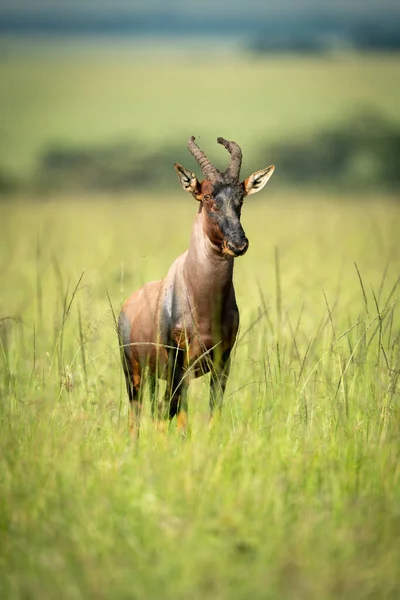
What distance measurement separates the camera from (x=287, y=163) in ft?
132

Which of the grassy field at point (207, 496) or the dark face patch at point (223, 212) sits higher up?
the dark face patch at point (223, 212)

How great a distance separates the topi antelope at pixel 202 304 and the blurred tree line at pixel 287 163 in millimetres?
30330

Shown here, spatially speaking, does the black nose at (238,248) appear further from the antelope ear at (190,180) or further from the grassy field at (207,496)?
the grassy field at (207,496)

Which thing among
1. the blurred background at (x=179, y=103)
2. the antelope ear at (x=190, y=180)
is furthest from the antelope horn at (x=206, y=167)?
the blurred background at (x=179, y=103)

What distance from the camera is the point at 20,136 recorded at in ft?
141

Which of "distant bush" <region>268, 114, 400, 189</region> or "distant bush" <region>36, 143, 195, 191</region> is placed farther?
"distant bush" <region>36, 143, 195, 191</region>

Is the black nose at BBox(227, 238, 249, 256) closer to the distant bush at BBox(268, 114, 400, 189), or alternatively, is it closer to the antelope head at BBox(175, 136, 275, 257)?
the antelope head at BBox(175, 136, 275, 257)

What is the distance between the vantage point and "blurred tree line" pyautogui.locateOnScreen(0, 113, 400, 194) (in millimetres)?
38625

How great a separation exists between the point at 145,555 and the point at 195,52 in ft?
188

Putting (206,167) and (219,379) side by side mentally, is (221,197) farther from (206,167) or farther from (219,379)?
(219,379)

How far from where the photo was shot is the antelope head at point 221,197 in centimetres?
655

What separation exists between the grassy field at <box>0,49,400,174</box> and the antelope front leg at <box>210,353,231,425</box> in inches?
1310

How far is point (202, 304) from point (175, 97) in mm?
45827

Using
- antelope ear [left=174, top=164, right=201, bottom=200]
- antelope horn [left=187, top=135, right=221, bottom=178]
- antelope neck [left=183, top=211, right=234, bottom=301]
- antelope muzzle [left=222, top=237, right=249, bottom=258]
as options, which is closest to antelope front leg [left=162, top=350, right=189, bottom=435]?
antelope neck [left=183, top=211, right=234, bottom=301]
